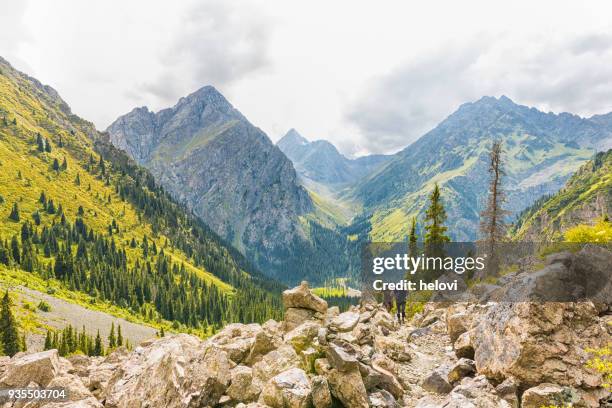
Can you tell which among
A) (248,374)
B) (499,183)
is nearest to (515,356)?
(248,374)

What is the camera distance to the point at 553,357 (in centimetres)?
1244

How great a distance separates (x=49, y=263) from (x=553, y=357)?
174411 millimetres

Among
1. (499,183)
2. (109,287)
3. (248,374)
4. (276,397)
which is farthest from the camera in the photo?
(109,287)

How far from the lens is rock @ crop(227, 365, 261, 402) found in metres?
13.8

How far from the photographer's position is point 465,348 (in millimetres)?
16719

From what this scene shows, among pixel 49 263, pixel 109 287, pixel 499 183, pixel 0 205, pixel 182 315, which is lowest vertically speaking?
pixel 182 315

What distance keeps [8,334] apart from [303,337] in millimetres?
64435

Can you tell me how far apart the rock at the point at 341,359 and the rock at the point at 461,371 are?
4.63 m

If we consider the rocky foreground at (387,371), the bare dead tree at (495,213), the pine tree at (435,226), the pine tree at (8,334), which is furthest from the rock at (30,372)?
the pine tree at (435,226)

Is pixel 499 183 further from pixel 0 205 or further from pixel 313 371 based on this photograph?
pixel 0 205

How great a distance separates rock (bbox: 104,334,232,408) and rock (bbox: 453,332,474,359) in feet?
37.3

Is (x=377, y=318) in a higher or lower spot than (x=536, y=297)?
lower

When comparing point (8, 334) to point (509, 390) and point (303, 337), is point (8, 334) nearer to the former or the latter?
point (303, 337)

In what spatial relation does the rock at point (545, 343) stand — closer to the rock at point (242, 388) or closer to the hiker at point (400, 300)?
the rock at point (242, 388)
